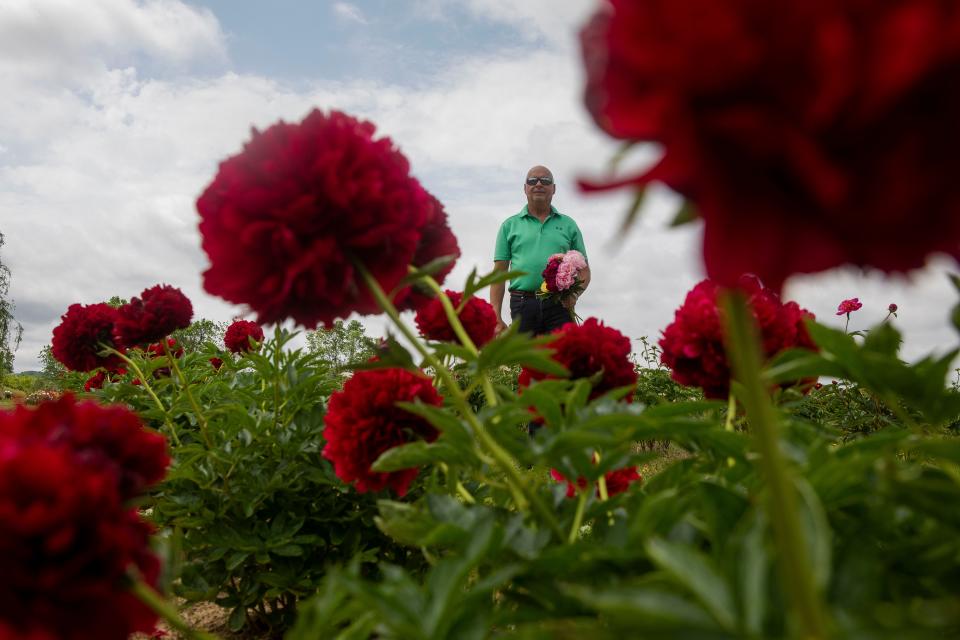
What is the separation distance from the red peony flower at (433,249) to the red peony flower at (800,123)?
62 centimetres

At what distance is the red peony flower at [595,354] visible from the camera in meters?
1.40

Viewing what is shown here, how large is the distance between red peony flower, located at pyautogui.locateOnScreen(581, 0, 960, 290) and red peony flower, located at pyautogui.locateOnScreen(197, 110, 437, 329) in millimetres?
434

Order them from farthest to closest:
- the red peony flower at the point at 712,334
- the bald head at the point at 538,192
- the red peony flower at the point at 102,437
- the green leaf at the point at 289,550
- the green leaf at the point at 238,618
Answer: the bald head at the point at 538,192
the green leaf at the point at 238,618
the green leaf at the point at 289,550
the red peony flower at the point at 712,334
the red peony flower at the point at 102,437

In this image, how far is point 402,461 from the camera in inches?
39.8

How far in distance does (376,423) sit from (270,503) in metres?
1.08

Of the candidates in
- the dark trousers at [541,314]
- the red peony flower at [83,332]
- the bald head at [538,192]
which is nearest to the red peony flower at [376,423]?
the red peony flower at [83,332]

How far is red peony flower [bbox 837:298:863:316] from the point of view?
5.09 m

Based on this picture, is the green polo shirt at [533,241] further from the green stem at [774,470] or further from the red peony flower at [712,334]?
the green stem at [774,470]

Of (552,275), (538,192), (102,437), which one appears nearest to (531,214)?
(538,192)

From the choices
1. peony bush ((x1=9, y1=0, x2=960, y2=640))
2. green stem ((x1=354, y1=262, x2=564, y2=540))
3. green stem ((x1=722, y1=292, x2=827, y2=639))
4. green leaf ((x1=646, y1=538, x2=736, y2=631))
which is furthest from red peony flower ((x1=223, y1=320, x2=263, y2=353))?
green stem ((x1=722, y1=292, x2=827, y2=639))

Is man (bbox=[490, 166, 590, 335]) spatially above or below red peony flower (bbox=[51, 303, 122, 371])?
above

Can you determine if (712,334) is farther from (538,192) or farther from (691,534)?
(538,192)

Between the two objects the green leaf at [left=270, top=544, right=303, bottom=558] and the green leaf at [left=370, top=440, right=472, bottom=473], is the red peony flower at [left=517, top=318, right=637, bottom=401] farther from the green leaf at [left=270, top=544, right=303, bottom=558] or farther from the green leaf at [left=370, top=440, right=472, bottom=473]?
the green leaf at [left=270, top=544, right=303, bottom=558]

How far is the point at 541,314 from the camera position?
5.07 m
